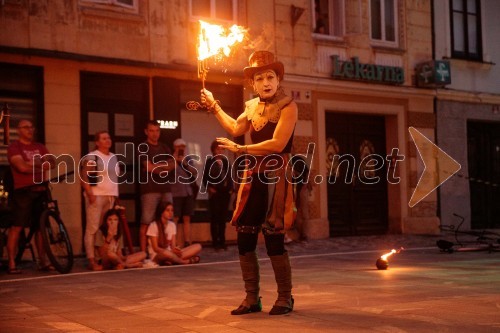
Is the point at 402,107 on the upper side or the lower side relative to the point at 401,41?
lower

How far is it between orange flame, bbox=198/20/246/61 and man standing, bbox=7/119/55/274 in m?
4.21

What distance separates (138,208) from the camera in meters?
14.7

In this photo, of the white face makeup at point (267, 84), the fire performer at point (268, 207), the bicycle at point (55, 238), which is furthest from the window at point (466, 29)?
the fire performer at point (268, 207)

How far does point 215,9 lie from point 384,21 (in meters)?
4.98

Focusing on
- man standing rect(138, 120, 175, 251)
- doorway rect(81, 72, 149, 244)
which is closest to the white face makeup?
man standing rect(138, 120, 175, 251)

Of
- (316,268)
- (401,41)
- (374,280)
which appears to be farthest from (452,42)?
(374,280)

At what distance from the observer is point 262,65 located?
677 centimetres

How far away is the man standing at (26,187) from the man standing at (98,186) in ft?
2.17

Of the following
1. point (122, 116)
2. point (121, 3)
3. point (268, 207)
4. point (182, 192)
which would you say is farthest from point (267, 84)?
point (121, 3)

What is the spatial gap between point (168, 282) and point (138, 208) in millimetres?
5796

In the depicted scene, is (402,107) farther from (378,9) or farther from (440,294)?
(440,294)

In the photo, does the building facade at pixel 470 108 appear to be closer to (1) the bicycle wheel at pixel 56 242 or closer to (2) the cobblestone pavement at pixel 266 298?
(2) the cobblestone pavement at pixel 266 298

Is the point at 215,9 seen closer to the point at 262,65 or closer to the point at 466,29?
the point at 466,29

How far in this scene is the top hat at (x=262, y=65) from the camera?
22.1 ft
